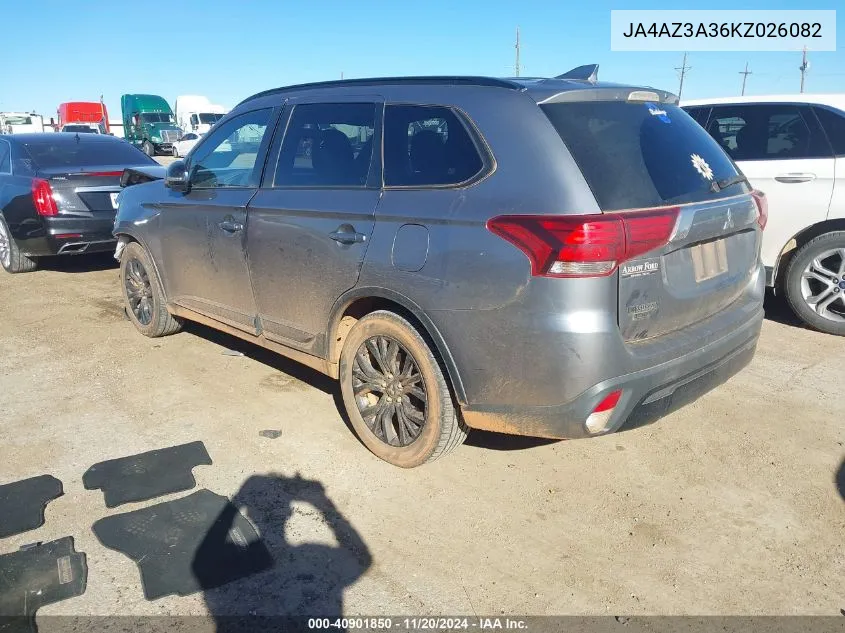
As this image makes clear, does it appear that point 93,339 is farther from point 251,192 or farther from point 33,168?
point 33,168

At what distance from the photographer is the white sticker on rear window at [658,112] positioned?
10.2ft

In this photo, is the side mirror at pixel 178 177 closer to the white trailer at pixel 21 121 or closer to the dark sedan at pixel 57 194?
the dark sedan at pixel 57 194

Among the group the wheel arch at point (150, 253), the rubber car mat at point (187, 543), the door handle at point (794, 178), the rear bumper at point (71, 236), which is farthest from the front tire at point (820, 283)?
the rear bumper at point (71, 236)

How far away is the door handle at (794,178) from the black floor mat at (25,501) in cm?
553

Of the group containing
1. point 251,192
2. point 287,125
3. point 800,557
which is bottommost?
point 800,557

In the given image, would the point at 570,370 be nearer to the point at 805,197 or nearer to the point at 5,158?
the point at 805,197

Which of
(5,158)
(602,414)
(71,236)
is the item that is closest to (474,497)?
(602,414)

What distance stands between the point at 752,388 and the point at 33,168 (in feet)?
24.0

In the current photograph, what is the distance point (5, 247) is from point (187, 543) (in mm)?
6818

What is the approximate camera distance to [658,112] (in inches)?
123

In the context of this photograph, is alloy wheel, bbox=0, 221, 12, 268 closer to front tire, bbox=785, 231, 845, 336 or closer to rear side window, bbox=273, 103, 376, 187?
rear side window, bbox=273, 103, 376, 187

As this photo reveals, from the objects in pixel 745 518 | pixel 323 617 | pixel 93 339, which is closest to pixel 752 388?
pixel 745 518

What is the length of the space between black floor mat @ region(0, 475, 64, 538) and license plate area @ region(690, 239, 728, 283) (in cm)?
307

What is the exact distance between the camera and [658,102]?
3.21m
